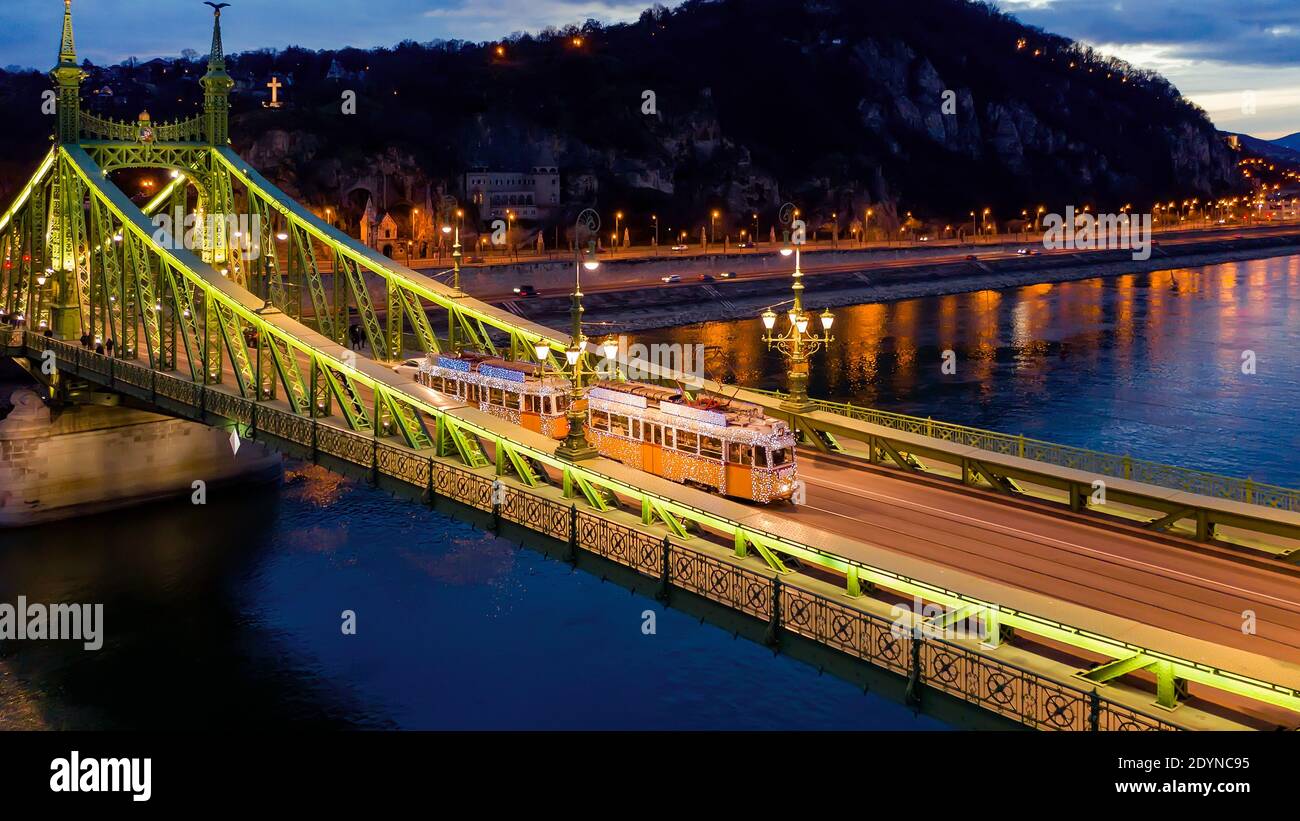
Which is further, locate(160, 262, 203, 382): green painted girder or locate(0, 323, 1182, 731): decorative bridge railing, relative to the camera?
locate(160, 262, 203, 382): green painted girder

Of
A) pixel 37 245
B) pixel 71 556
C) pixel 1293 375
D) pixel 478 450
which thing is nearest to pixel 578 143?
pixel 1293 375

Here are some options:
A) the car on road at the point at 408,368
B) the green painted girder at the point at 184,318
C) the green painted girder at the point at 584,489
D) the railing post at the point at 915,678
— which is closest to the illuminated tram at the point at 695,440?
the green painted girder at the point at 584,489

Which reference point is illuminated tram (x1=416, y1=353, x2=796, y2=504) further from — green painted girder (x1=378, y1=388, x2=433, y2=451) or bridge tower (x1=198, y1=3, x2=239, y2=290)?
bridge tower (x1=198, y1=3, x2=239, y2=290)

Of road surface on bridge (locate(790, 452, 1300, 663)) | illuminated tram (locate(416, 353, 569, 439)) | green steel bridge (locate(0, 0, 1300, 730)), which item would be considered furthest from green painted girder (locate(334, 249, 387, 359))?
road surface on bridge (locate(790, 452, 1300, 663))

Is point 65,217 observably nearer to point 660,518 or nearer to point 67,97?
point 67,97

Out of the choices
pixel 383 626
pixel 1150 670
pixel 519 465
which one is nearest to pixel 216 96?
pixel 383 626
